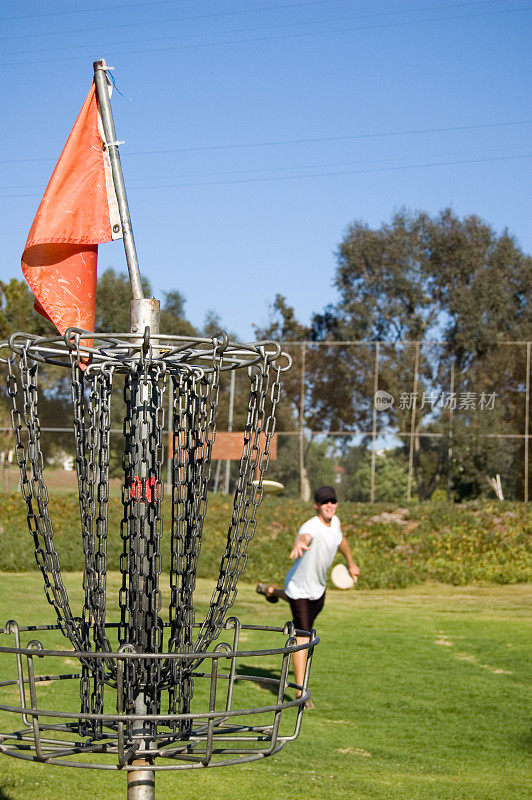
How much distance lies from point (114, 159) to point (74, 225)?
239 millimetres

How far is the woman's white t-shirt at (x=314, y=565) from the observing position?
7578mm

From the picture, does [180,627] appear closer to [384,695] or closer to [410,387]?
[384,695]

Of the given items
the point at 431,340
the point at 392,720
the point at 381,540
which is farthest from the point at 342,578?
the point at 431,340

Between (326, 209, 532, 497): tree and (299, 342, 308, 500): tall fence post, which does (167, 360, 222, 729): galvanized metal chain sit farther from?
(326, 209, 532, 497): tree

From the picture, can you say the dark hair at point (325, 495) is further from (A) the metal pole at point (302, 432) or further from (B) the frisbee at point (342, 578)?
(A) the metal pole at point (302, 432)

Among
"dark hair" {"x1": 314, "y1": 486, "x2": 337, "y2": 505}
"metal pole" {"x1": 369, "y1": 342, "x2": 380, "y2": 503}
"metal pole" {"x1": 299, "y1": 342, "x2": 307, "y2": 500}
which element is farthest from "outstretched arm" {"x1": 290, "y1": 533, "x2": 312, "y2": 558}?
"metal pole" {"x1": 299, "y1": 342, "x2": 307, "y2": 500}

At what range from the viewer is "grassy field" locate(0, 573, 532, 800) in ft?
17.3

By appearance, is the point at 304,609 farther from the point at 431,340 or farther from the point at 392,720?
the point at 431,340

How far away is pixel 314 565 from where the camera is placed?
764cm

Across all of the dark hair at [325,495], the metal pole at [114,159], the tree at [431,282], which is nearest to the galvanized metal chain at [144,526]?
the metal pole at [114,159]

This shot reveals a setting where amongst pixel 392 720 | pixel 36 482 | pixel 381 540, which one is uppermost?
pixel 36 482

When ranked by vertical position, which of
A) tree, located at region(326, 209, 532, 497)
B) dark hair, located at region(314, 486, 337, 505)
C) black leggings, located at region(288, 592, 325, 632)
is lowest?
black leggings, located at region(288, 592, 325, 632)

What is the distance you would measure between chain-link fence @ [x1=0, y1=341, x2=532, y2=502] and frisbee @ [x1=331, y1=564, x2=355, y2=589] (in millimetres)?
13864

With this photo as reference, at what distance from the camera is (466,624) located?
12.5 metres
